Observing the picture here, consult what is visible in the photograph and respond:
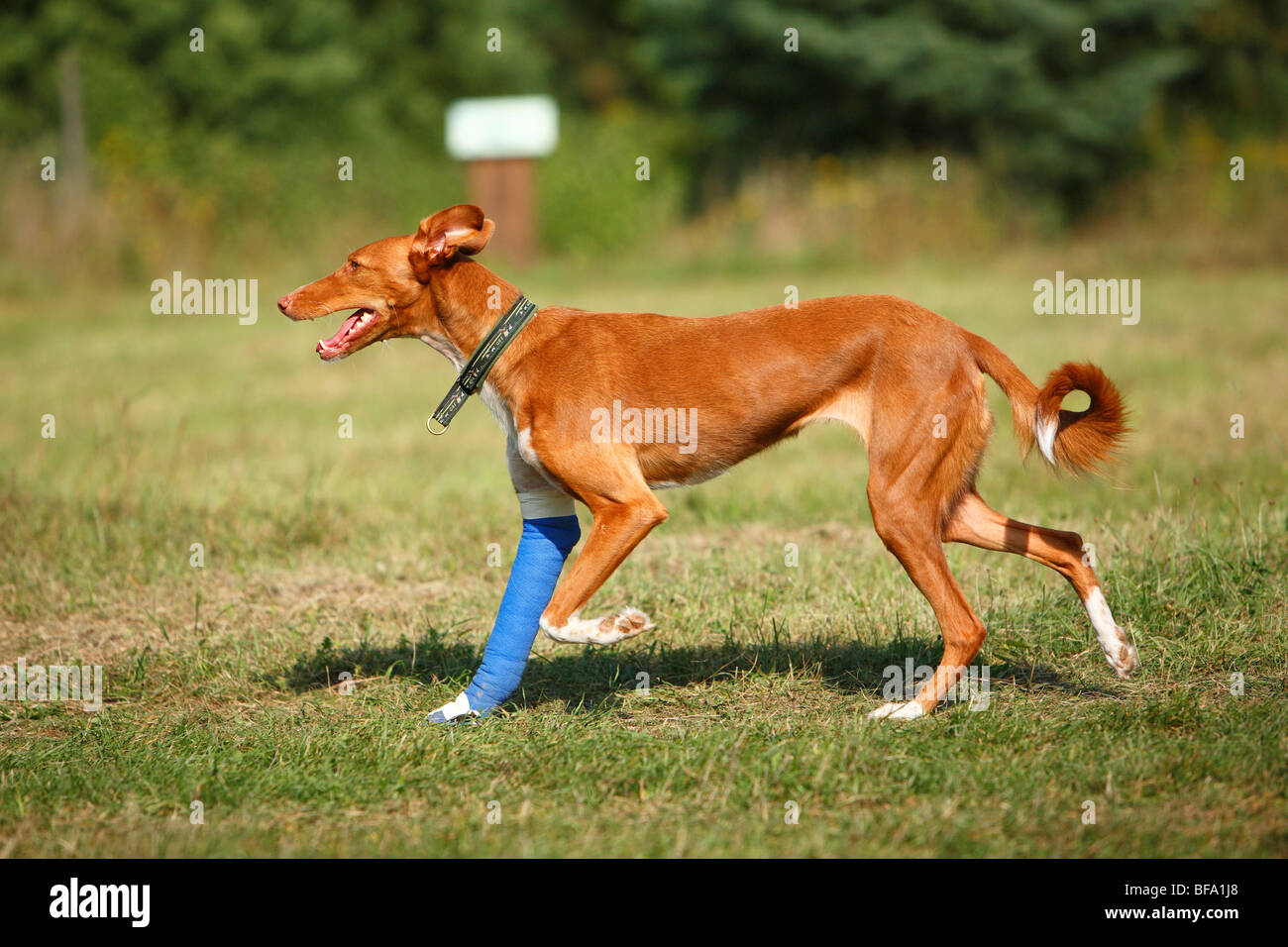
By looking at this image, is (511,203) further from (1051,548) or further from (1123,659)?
(1123,659)

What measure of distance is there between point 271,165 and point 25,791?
58.9 feet

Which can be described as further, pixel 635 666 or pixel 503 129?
pixel 503 129

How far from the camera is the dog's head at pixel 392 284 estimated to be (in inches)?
193

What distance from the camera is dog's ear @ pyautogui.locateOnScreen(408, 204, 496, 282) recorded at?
490 cm

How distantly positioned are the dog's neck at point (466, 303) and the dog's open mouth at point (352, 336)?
254 mm

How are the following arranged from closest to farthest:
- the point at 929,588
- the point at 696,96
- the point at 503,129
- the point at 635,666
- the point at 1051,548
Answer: the point at 929,588 → the point at 1051,548 → the point at 635,666 → the point at 503,129 → the point at 696,96

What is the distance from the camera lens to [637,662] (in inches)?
218

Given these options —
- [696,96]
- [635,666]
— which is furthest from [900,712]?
[696,96]

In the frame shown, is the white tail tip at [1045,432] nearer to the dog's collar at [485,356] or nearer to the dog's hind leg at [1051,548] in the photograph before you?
the dog's hind leg at [1051,548]

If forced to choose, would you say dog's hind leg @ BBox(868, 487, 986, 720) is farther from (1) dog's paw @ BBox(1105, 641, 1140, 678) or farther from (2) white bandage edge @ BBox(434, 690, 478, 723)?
(2) white bandage edge @ BBox(434, 690, 478, 723)

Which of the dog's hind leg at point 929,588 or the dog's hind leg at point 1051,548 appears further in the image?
the dog's hind leg at point 1051,548

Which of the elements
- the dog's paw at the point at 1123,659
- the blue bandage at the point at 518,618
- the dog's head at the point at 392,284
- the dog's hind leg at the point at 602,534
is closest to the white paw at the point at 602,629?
the dog's hind leg at the point at 602,534

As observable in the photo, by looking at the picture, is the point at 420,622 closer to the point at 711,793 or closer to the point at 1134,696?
the point at 711,793

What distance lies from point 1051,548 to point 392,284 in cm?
265
